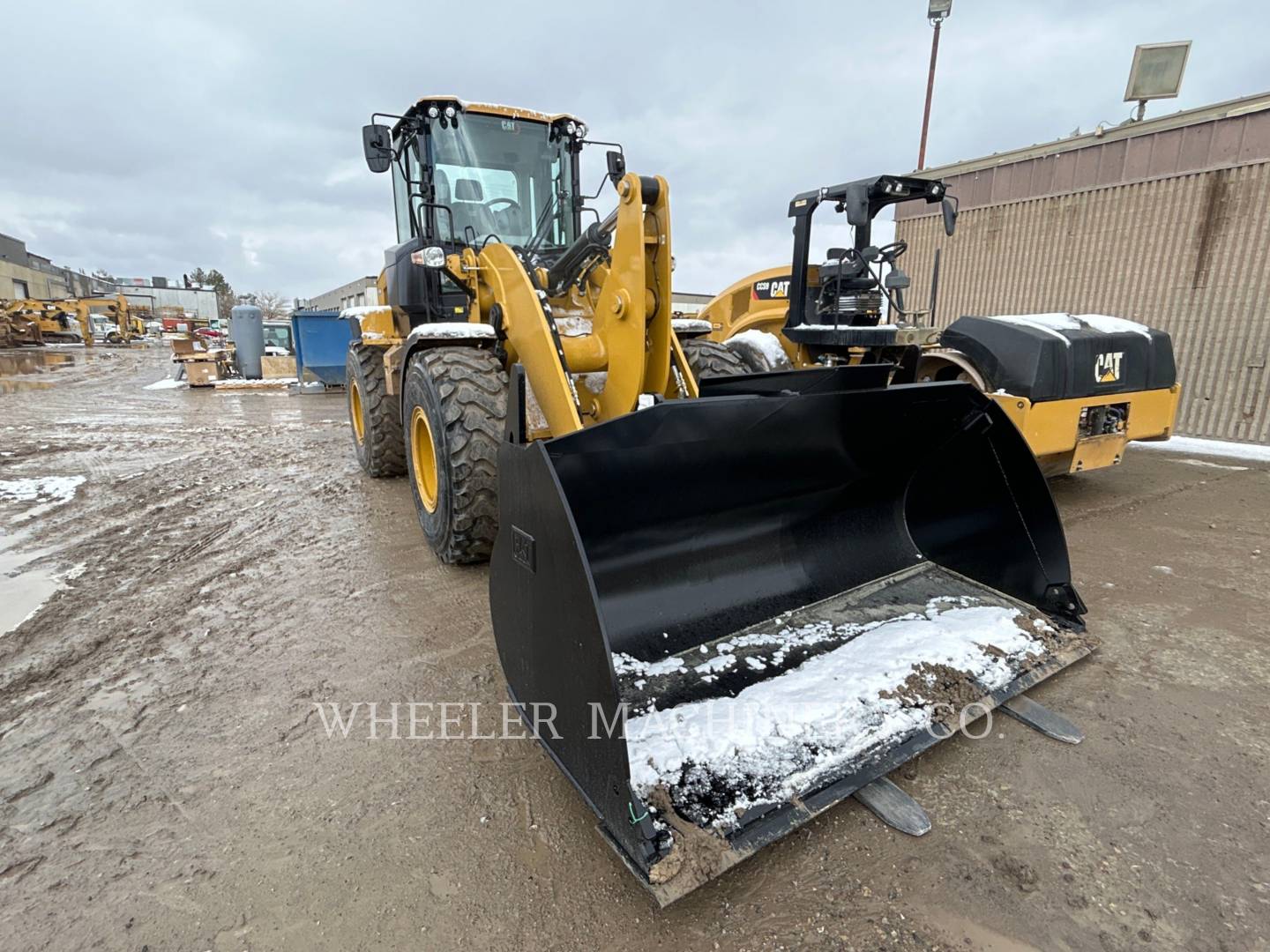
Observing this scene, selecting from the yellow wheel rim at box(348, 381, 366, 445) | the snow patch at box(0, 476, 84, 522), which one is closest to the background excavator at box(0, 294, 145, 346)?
the snow patch at box(0, 476, 84, 522)

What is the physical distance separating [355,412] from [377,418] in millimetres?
1221

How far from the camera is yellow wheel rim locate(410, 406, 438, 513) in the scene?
13.1 ft

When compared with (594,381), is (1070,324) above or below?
above

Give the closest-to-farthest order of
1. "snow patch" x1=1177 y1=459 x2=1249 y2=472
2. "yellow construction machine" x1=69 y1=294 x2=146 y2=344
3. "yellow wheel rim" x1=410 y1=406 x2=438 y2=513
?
"yellow wheel rim" x1=410 y1=406 x2=438 y2=513 → "snow patch" x1=1177 y1=459 x2=1249 y2=472 → "yellow construction machine" x1=69 y1=294 x2=146 y2=344

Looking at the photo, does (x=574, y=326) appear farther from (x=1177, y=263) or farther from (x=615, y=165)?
(x=1177, y=263)

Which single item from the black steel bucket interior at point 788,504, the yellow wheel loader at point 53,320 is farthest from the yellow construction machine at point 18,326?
the black steel bucket interior at point 788,504

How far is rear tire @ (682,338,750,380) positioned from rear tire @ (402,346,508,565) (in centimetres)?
158

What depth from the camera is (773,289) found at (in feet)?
22.2

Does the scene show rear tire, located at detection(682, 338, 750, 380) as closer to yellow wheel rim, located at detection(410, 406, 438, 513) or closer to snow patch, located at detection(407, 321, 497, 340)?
snow patch, located at detection(407, 321, 497, 340)

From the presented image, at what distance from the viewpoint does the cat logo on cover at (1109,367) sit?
462 centimetres

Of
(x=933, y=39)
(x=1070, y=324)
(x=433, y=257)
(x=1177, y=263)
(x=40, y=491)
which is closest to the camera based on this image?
(x=433, y=257)

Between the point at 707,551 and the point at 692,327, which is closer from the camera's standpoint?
the point at 707,551

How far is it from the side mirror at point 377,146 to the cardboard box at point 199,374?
519 inches

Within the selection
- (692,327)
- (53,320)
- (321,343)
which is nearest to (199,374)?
(321,343)
